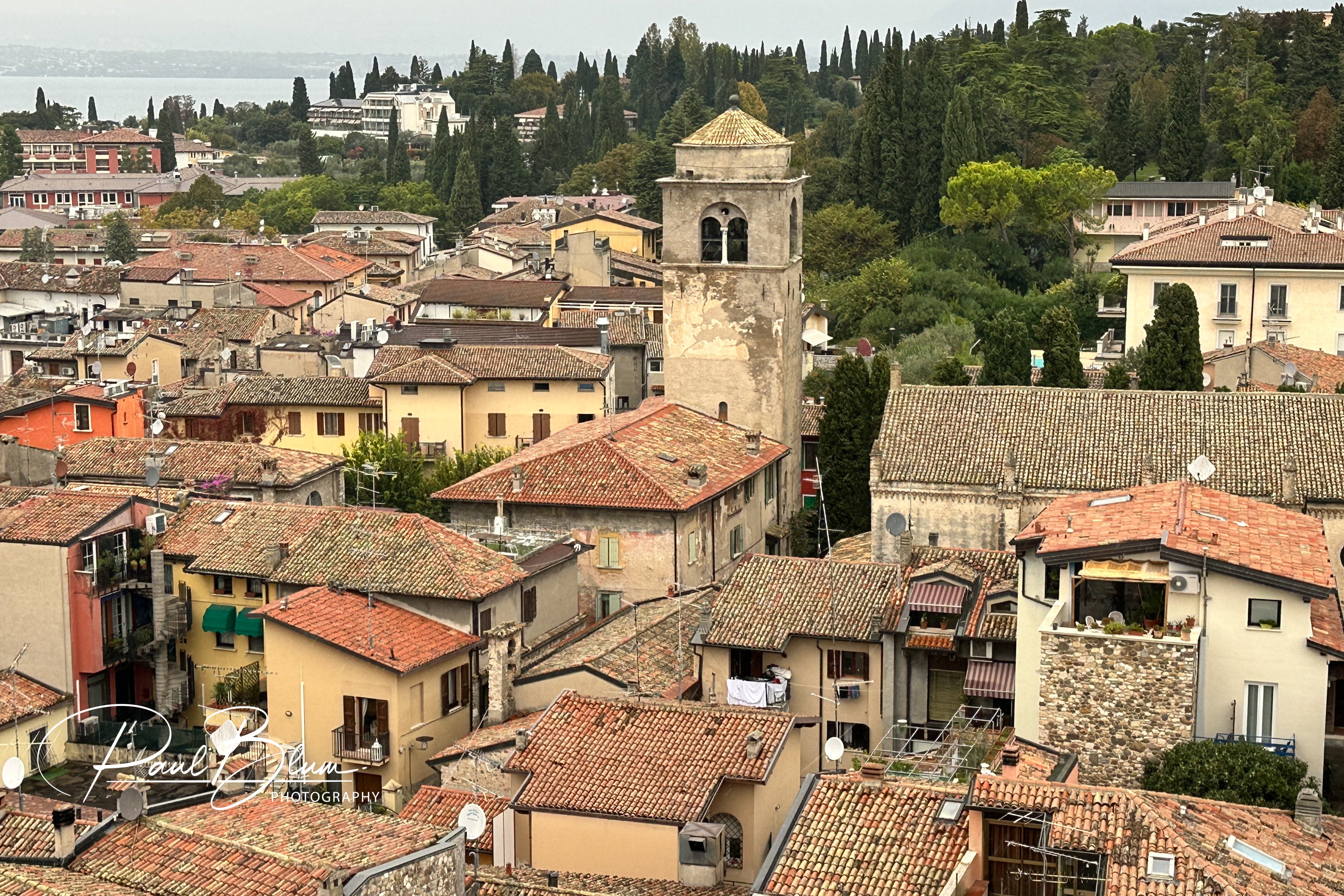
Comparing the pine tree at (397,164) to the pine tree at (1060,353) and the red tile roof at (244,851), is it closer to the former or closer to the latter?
the pine tree at (1060,353)

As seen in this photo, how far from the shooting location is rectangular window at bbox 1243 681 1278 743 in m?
26.2

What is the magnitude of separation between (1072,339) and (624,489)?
51.4 feet

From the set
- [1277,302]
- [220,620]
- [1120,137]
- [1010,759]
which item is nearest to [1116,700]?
[1010,759]

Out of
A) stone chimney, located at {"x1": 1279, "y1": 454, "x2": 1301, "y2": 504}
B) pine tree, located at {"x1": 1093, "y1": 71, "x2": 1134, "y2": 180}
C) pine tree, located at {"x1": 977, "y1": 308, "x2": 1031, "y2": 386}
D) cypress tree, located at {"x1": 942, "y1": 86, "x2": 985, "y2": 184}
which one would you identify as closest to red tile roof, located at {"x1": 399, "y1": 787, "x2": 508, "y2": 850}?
stone chimney, located at {"x1": 1279, "y1": 454, "x2": 1301, "y2": 504}

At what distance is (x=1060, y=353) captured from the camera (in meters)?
45.8

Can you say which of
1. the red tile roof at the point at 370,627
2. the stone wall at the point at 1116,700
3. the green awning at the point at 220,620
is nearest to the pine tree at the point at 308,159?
the green awning at the point at 220,620

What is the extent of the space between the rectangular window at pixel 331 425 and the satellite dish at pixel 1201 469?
27.6 metres

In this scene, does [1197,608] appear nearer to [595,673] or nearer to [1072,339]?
[595,673]

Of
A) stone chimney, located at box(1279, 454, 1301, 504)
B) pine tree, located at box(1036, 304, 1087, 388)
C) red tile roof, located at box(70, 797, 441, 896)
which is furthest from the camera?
pine tree, located at box(1036, 304, 1087, 388)

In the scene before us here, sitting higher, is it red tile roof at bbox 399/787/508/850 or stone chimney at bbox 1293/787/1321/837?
stone chimney at bbox 1293/787/1321/837

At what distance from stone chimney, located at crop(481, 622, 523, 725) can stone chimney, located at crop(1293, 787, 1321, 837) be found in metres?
13.0

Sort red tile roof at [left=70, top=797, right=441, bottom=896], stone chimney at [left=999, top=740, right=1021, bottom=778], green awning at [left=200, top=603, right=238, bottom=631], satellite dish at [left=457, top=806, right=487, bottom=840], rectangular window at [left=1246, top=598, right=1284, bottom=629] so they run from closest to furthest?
red tile roof at [left=70, top=797, right=441, bottom=896] < satellite dish at [left=457, top=806, right=487, bottom=840] < stone chimney at [left=999, top=740, right=1021, bottom=778] < rectangular window at [left=1246, top=598, right=1284, bottom=629] < green awning at [left=200, top=603, right=238, bottom=631]

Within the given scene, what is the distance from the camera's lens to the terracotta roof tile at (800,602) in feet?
104

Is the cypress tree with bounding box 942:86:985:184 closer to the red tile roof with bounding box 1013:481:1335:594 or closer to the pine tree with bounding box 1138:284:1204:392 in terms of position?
the pine tree with bounding box 1138:284:1204:392
